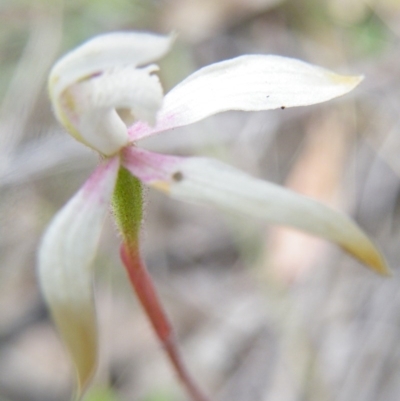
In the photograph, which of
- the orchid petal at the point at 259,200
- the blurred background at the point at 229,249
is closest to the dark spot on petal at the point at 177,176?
the orchid petal at the point at 259,200

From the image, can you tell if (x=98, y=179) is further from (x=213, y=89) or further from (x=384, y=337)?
(x=384, y=337)

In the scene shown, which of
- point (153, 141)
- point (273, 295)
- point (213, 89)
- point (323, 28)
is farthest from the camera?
point (323, 28)

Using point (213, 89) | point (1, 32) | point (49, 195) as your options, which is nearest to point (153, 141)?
point (49, 195)

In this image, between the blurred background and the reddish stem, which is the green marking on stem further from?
the blurred background

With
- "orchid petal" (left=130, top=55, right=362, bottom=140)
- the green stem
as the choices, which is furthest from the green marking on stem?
"orchid petal" (left=130, top=55, right=362, bottom=140)

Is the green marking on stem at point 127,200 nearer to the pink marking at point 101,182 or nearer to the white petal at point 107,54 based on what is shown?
the pink marking at point 101,182
